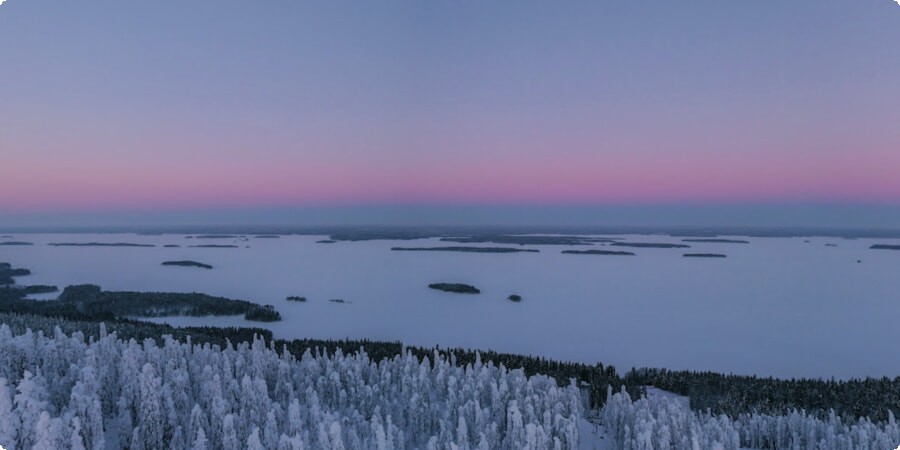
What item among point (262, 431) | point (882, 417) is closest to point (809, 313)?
point (882, 417)

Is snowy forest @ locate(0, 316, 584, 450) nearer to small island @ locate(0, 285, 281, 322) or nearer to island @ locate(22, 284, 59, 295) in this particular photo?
small island @ locate(0, 285, 281, 322)

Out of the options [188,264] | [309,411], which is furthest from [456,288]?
[188,264]

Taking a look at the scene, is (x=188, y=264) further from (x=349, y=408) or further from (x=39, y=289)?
(x=349, y=408)

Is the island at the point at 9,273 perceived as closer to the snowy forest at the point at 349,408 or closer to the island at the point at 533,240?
the snowy forest at the point at 349,408

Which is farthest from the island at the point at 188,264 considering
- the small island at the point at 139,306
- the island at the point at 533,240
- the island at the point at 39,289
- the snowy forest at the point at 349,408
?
the island at the point at 533,240

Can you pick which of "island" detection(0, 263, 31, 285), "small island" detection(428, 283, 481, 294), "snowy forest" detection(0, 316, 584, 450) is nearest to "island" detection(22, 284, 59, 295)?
"island" detection(0, 263, 31, 285)
